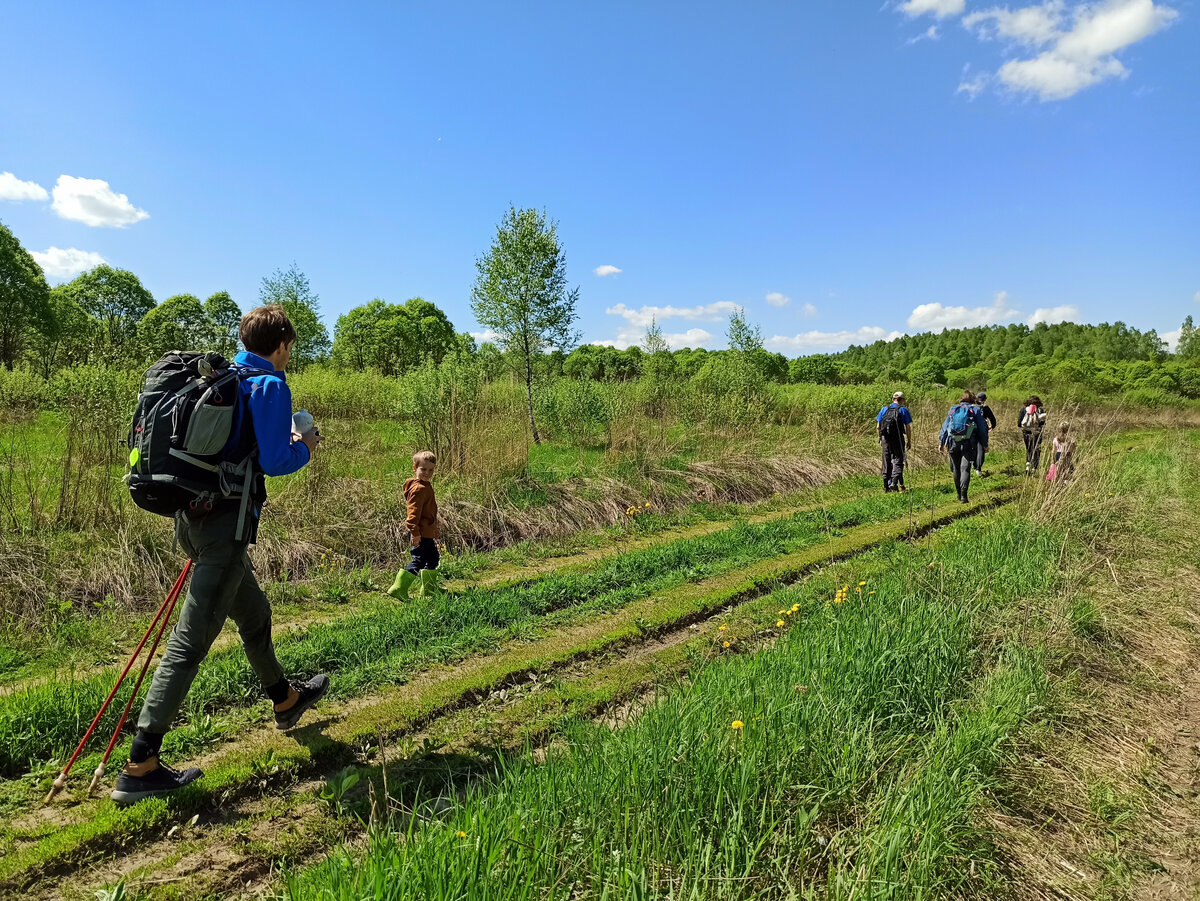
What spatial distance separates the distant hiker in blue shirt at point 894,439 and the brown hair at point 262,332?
1220cm

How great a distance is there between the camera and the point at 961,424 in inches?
486

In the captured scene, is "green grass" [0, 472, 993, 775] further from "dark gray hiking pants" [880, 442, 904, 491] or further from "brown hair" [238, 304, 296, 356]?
"dark gray hiking pants" [880, 442, 904, 491]

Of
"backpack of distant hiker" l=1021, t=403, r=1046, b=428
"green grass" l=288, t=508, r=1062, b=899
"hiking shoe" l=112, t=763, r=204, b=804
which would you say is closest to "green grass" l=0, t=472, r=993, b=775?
"hiking shoe" l=112, t=763, r=204, b=804

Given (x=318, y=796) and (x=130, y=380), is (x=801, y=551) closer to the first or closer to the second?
(x=318, y=796)

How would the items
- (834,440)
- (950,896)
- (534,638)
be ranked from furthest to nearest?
(834,440) < (534,638) < (950,896)

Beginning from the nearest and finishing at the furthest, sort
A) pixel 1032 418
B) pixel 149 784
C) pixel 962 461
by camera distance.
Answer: pixel 149 784 → pixel 962 461 → pixel 1032 418

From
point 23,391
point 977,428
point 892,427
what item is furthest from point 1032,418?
point 23,391

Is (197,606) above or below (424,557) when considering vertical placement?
above

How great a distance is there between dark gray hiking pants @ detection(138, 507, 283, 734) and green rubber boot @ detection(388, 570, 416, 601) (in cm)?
319

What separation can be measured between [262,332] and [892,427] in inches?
497

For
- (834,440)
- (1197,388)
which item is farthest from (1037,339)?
(834,440)

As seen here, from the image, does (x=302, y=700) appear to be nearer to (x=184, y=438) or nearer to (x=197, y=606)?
(x=197, y=606)

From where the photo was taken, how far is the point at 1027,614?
496 cm

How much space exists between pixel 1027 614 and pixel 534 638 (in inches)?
163
